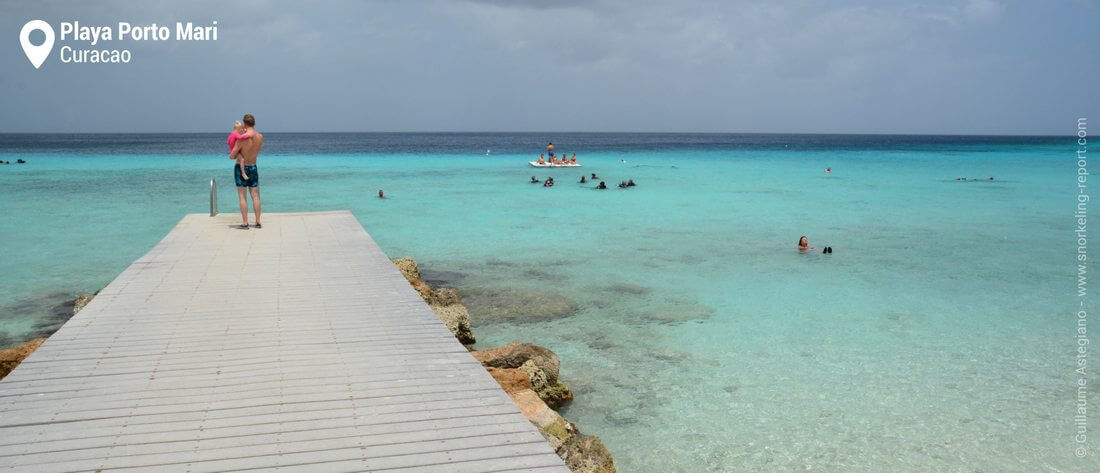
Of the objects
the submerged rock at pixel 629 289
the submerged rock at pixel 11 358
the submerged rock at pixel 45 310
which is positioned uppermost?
the submerged rock at pixel 11 358

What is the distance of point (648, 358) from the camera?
30.4ft

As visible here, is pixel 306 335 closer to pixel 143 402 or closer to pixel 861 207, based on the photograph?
pixel 143 402

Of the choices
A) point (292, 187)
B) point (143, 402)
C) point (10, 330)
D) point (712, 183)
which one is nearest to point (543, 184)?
point (712, 183)

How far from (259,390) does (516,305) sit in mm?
6847

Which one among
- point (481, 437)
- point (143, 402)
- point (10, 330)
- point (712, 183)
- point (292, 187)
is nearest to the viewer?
point (481, 437)

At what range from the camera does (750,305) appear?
1194 centimetres

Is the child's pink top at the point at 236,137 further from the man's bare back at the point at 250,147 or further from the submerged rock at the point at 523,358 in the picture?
the submerged rock at the point at 523,358

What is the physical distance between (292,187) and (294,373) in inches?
1220

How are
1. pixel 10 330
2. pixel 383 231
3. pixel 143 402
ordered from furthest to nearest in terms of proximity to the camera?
pixel 383 231 → pixel 10 330 → pixel 143 402

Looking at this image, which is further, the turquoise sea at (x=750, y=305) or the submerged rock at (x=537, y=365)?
the submerged rock at (x=537, y=365)

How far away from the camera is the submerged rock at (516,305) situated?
11.1 metres

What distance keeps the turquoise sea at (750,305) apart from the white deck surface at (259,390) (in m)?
2.31

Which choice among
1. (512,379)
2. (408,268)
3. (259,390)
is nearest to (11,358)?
(259,390)

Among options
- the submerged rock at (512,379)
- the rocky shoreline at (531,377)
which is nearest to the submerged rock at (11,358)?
the rocky shoreline at (531,377)
